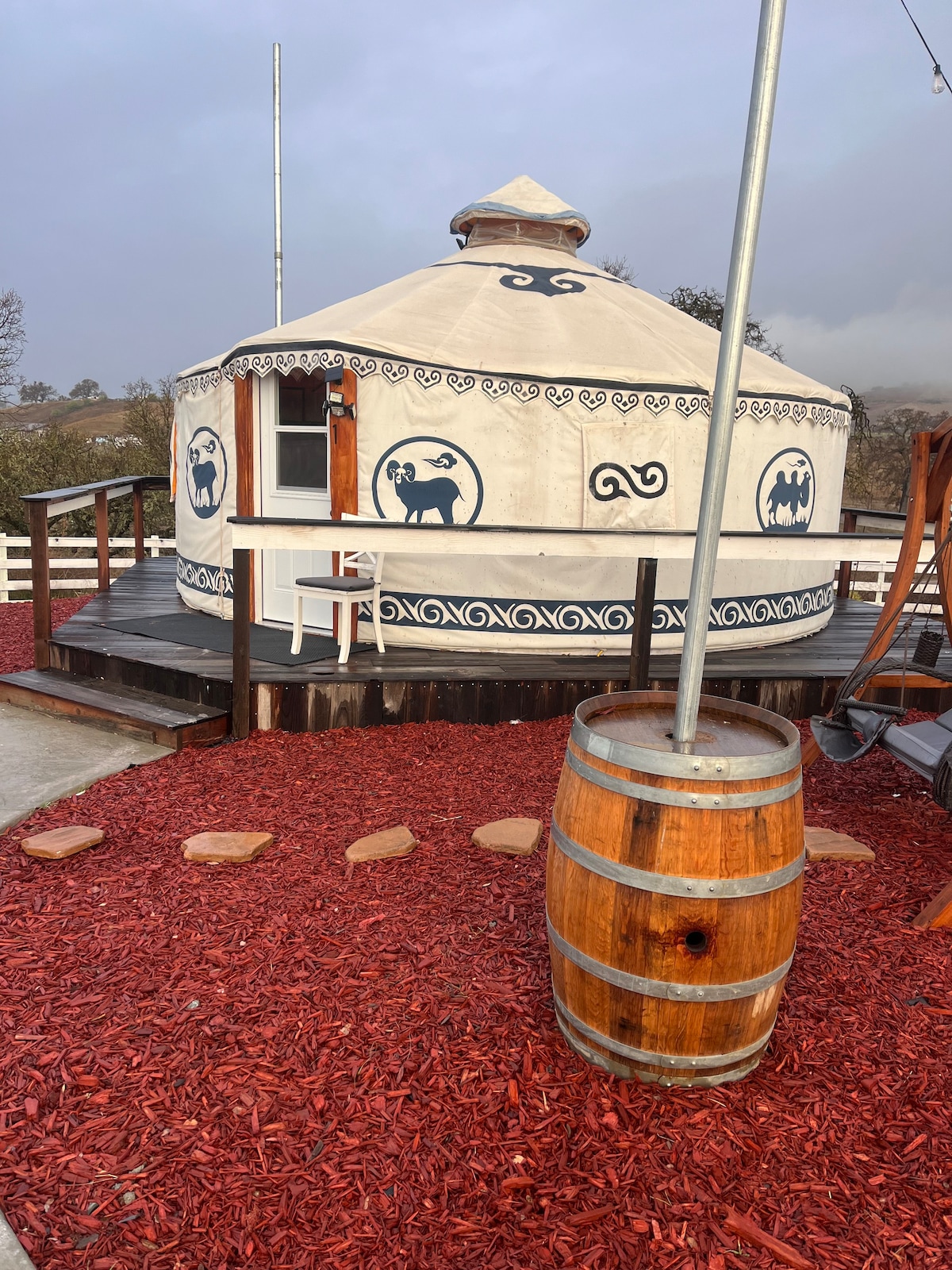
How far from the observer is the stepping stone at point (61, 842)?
3.19 meters

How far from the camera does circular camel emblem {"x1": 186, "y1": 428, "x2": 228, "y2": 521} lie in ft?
22.7

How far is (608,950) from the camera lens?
1.92 meters

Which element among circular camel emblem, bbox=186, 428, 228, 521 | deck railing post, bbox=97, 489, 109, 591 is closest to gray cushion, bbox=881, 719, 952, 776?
circular camel emblem, bbox=186, 428, 228, 521

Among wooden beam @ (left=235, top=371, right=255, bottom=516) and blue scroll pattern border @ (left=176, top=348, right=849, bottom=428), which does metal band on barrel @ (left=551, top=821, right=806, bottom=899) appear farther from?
wooden beam @ (left=235, top=371, right=255, bottom=516)

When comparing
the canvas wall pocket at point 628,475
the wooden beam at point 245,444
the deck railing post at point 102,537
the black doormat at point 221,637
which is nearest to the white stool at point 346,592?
the black doormat at point 221,637

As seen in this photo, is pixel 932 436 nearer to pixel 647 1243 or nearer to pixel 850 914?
pixel 850 914

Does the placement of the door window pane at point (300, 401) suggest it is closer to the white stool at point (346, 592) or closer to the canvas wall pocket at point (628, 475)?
the white stool at point (346, 592)

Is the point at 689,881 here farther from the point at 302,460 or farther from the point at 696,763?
the point at 302,460

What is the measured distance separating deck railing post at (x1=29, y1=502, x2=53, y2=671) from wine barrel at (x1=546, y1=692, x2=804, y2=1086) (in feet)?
15.0

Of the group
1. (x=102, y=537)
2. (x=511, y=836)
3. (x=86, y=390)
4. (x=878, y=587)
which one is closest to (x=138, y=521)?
(x=102, y=537)

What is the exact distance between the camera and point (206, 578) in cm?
711

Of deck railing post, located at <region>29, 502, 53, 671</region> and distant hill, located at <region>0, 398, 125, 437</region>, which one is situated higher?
distant hill, located at <region>0, 398, 125, 437</region>

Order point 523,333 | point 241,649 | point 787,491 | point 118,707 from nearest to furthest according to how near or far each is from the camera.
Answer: point 241,649 → point 118,707 → point 523,333 → point 787,491

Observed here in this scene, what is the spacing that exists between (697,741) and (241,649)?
3150 mm
